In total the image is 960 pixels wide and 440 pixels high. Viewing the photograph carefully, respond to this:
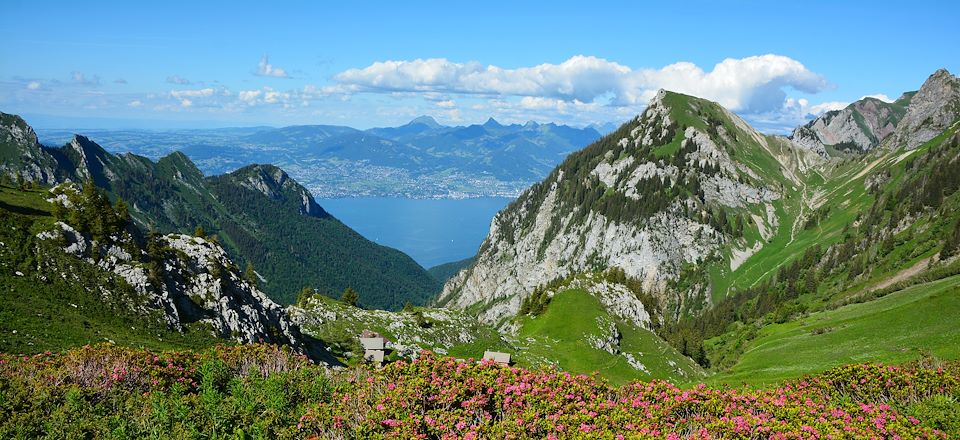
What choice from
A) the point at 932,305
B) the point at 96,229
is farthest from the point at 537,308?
the point at 96,229

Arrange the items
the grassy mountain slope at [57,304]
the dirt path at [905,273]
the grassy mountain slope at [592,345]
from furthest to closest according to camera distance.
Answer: the dirt path at [905,273] → the grassy mountain slope at [592,345] → the grassy mountain slope at [57,304]

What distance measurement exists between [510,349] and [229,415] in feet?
141

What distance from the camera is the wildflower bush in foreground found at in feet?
58.6

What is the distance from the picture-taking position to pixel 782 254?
18525cm

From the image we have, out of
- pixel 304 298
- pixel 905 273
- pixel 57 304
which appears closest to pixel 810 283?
pixel 905 273

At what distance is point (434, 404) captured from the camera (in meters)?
19.7

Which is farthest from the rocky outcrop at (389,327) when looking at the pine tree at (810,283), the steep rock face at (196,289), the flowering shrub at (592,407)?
the pine tree at (810,283)

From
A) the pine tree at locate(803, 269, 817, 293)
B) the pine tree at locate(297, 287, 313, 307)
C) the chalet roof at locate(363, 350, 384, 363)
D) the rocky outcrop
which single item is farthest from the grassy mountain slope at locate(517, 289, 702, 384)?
the pine tree at locate(803, 269, 817, 293)

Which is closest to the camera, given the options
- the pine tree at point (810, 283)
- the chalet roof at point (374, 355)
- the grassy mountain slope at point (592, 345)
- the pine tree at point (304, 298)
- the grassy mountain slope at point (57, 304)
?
the grassy mountain slope at point (57, 304)

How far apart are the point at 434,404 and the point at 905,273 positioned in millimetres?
127686

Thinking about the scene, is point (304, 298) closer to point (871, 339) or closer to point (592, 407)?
point (592, 407)

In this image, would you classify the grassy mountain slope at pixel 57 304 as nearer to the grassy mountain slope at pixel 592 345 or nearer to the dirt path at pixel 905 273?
the grassy mountain slope at pixel 592 345

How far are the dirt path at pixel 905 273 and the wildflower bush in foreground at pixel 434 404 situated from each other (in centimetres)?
10524

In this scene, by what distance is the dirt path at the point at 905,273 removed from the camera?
107000 millimetres
